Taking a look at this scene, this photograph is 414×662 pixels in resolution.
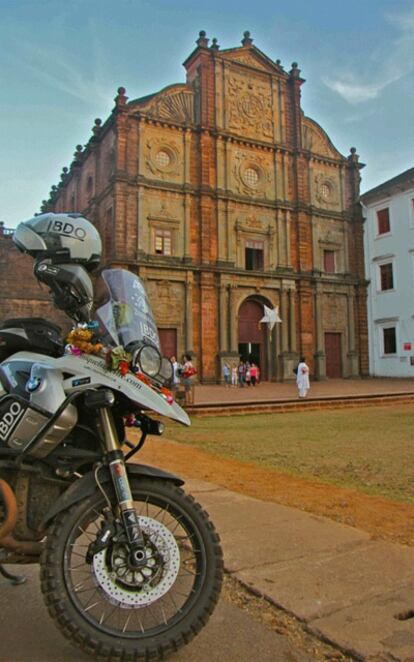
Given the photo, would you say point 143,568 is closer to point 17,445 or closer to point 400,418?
point 17,445

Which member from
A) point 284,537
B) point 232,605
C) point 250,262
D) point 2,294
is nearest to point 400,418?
point 284,537

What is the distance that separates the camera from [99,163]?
31.3 m

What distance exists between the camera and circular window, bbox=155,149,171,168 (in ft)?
95.9

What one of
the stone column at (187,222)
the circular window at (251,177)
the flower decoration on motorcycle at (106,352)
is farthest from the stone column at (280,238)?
the flower decoration on motorcycle at (106,352)

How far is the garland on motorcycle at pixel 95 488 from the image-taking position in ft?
7.13

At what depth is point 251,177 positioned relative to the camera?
31.8 metres

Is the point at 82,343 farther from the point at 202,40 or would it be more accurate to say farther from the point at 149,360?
the point at 202,40

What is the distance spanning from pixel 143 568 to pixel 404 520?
2955mm

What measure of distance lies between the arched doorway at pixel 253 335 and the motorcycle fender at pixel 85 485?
28.1 m

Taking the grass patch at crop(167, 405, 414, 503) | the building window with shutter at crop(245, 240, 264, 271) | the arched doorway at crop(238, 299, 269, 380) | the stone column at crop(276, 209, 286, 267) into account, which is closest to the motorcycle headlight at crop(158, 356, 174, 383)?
the grass patch at crop(167, 405, 414, 503)

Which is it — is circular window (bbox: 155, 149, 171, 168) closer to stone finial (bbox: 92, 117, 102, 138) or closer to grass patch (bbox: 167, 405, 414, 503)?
stone finial (bbox: 92, 117, 102, 138)

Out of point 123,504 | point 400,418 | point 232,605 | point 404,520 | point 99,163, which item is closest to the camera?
point 123,504

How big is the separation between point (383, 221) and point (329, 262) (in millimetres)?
4368

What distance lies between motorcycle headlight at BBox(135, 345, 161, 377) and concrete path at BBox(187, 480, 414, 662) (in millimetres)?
1401
